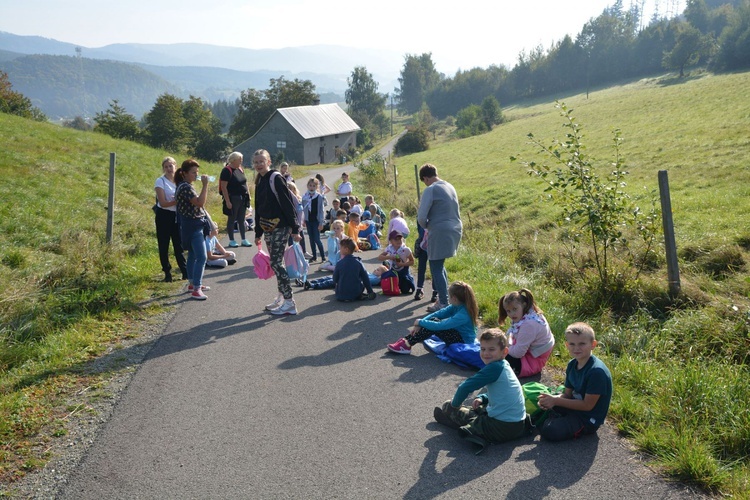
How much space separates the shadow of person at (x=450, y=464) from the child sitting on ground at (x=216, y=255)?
7.42 metres

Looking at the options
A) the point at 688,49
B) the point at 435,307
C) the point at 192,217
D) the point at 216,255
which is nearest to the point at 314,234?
the point at 216,255

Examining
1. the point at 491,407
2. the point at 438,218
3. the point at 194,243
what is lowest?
the point at 491,407

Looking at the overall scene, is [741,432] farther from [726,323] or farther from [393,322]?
[393,322]

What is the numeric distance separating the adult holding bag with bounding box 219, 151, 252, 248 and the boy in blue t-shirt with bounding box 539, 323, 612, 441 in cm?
820

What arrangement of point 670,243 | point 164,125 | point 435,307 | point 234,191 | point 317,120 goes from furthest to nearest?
point 317,120 < point 164,125 < point 234,191 < point 435,307 < point 670,243

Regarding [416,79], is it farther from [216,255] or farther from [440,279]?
[440,279]

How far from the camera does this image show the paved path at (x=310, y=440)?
387cm

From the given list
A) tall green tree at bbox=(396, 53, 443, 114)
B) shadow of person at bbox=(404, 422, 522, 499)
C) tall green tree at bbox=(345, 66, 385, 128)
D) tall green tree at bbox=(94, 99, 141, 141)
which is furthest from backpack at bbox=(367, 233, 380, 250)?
tall green tree at bbox=(396, 53, 443, 114)

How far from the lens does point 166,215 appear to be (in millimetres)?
9336

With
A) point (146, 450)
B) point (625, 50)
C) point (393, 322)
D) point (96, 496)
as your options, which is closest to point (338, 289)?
point (393, 322)

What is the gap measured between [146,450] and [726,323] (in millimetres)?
5929

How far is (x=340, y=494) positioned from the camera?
3799 mm

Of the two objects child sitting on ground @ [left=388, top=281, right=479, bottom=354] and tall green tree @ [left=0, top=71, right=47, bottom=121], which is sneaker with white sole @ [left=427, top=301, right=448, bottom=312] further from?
tall green tree @ [left=0, top=71, right=47, bottom=121]

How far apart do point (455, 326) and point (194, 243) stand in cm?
434
